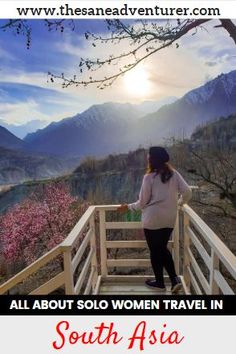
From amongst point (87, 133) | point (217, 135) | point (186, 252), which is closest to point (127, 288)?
point (186, 252)

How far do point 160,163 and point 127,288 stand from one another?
1025 millimetres

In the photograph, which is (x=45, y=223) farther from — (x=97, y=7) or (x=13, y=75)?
(x=97, y=7)

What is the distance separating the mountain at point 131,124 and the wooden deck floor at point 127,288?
5.04 ft

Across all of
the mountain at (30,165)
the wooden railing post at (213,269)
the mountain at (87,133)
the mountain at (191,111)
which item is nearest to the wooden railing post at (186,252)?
the wooden railing post at (213,269)

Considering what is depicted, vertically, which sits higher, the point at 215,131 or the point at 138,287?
the point at 215,131

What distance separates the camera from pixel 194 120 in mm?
4816

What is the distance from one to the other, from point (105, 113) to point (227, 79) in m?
1.70

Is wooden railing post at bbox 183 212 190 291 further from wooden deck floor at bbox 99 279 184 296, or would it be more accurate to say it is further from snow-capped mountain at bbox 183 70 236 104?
snow-capped mountain at bbox 183 70 236 104

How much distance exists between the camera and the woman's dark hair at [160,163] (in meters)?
2.10

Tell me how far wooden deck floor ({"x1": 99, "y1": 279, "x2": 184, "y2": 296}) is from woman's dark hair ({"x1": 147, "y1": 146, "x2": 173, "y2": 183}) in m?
0.83

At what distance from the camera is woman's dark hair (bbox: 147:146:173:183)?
2100 millimetres

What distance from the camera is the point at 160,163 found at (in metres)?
2.11

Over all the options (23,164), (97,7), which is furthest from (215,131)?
(97,7)

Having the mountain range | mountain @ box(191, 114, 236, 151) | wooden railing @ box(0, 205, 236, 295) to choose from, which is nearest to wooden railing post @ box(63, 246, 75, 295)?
wooden railing @ box(0, 205, 236, 295)
